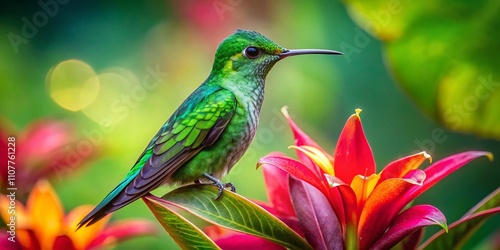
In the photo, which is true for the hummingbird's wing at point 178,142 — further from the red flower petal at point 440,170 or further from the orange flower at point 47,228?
the red flower petal at point 440,170

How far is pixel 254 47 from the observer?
23.7 inches

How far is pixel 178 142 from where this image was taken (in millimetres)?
565

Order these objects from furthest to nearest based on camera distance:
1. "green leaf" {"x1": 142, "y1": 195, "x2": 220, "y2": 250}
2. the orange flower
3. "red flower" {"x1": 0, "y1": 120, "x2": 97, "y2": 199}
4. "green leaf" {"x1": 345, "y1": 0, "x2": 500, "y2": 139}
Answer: "green leaf" {"x1": 345, "y1": 0, "x2": 500, "y2": 139} < "red flower" {"x1": 0, "y1": 120, "x2": 97, "y2": 199} < the orange flower < "green leaf" {"x1": 142, "y1": 195, "x2": 220, "y2": 250}

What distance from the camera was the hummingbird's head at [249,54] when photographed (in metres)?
0.60

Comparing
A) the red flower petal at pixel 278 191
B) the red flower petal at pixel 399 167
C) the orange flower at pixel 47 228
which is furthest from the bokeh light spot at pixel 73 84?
the red flower petal at pixel 399 167

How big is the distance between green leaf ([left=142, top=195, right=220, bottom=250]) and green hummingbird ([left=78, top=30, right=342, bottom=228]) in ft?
0.30

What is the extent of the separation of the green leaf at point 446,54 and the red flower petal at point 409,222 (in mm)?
640

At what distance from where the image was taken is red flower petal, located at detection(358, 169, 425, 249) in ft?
1.53

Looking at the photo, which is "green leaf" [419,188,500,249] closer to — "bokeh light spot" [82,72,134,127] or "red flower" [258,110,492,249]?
"red flower" [258,110,492,249]

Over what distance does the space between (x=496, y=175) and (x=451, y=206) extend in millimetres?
127

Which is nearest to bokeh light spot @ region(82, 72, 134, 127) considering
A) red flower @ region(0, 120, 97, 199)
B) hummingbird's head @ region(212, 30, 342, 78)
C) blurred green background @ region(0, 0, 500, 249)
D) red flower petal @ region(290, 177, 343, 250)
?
blurred green background @ region(0, 0, 500, 249)

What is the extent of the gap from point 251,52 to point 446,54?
0.66m

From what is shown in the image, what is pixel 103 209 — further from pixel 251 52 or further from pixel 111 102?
pixel 111 102

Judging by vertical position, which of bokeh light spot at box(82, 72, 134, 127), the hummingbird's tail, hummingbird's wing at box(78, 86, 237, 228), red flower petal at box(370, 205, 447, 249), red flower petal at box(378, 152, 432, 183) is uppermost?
bokeh light spot at box(82, 72, 134, 127)
